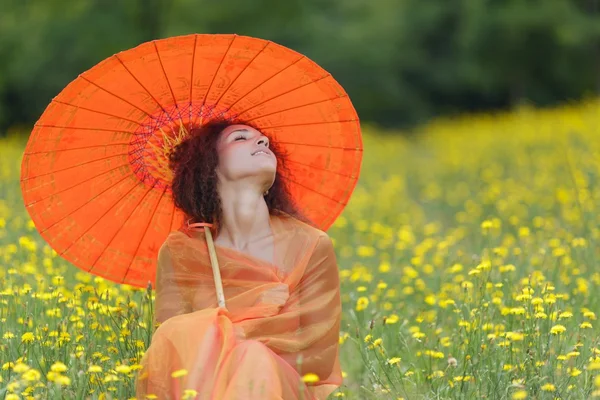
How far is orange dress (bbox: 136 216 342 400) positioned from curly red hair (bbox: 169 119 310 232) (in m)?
0.07

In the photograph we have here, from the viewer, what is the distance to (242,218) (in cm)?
275

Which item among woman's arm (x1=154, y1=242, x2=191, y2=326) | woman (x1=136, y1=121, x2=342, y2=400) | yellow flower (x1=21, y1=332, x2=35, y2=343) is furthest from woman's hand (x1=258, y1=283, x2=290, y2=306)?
yellow flower (x1=21, y1=332, x2=35, y2=343)

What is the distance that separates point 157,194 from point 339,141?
62cm

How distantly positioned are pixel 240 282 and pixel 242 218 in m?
0.20

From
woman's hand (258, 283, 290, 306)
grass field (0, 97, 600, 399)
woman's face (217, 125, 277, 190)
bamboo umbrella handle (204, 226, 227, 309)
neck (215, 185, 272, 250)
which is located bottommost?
grass field (0, 97, 600, 399)

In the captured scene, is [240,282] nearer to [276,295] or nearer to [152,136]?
[276,295]

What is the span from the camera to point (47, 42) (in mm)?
12875

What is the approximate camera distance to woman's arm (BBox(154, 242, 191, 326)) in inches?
108

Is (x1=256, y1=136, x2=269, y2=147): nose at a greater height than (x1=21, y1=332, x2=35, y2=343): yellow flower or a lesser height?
greater

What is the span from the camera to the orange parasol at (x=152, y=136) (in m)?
2.72

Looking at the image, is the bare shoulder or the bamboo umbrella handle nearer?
the bamboo umbrella handle

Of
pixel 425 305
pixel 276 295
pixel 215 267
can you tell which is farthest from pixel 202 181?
pixel 425 305

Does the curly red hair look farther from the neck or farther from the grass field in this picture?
the grass field

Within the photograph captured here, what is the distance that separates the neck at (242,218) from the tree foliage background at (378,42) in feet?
31.5
